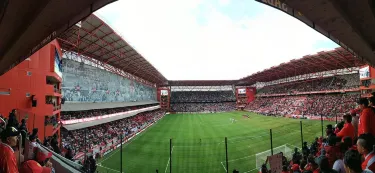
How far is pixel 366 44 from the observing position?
5883 millimetres

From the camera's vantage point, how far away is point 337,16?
13.4ft

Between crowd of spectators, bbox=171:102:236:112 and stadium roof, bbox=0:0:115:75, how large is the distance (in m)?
64.8

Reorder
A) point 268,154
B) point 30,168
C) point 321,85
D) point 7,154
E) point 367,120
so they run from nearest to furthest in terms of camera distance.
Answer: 1. point 7,154
2. point 30,168
3. point 367,120
4. point 268,154
5. point 321,85

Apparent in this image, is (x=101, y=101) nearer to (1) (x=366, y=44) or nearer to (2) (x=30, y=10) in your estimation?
(2) (x=30, y=10)

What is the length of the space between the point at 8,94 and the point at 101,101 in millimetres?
15712

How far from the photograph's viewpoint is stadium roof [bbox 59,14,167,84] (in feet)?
56.5

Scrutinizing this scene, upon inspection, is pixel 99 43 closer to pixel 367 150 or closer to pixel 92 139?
pixel 92 139

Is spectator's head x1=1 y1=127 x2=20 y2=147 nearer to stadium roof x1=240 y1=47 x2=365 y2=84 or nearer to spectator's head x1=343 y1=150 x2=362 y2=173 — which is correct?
spectator's head x1=343 y1=150 x2=362 y2=173

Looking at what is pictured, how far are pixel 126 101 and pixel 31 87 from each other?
74.8 ft

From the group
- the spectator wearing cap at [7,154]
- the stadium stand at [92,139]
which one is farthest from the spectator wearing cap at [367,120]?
the stadium stand at [92,139]

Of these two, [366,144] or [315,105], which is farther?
[315,105]

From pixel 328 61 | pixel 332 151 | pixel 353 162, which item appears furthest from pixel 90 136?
pixel 328 61

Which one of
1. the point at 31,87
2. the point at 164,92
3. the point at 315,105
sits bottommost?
the point at 315,105

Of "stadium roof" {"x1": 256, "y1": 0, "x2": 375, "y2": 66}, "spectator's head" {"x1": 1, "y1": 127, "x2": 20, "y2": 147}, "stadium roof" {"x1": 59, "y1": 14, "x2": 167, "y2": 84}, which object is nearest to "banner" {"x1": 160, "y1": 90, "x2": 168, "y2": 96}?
"stadium roof" {"x1": 59, "y1": 14, "x2": 167, "y2": 84}
